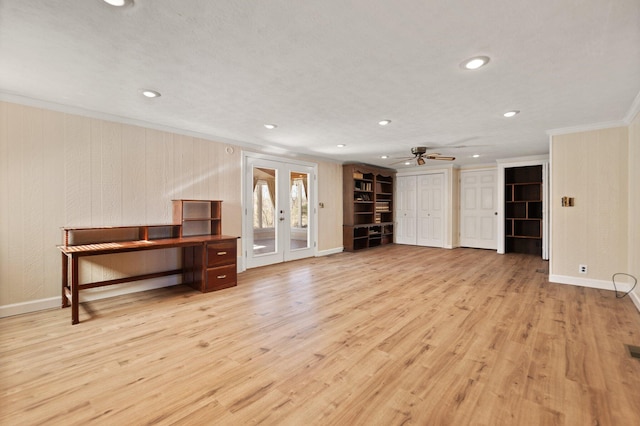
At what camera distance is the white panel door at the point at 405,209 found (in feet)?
28.7

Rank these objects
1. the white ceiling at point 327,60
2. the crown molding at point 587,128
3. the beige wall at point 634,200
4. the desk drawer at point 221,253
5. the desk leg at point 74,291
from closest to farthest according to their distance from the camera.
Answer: the white ceiling at point 327,60
the desk leg at point 74,291
the beige wall at point 634,200
the crown molding at point 587,128
the desk drawer at point 221,253

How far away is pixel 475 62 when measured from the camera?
2295 millimetres

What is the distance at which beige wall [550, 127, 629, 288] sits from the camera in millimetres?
3938

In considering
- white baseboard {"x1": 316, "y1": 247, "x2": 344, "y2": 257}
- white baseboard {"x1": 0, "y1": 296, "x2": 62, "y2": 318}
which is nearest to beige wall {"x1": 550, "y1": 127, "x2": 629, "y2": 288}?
white baseboard {"x1": 316, "y1": 247, "x2": 344, "y2": 257}

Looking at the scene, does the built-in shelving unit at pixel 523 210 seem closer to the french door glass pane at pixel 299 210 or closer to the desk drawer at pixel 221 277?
the french door glass pane at pixel 299 210

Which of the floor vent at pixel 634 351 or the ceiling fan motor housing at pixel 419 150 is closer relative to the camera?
the floor vent at pixel 634 351

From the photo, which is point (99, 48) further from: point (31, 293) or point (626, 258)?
point (626, 258)

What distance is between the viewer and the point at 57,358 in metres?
2.26

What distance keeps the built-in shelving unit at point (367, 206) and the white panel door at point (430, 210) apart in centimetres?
90

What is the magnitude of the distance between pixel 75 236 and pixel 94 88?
1775 mm

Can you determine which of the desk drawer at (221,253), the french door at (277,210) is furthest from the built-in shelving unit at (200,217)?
the french door at (277,210)

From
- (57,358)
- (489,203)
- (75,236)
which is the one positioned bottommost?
(57,358)

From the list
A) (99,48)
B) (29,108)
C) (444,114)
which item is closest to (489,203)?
(444,114)

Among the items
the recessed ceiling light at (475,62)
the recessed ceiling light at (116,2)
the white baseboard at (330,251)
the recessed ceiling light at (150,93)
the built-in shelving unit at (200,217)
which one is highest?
the recessed ceiling light at (150,93)
